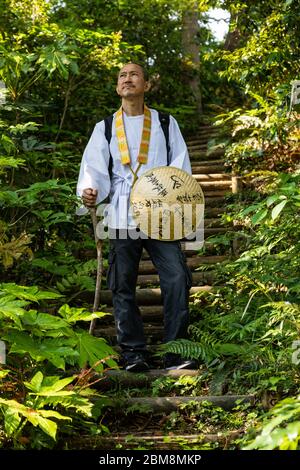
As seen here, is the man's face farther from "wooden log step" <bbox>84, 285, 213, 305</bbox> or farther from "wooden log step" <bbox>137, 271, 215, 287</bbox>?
"wooden log step" <bbox>137, 271, 215, 287</bbox>

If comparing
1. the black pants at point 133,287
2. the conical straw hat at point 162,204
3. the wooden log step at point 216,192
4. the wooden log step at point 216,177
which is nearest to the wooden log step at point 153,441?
the black pants at point 133,287

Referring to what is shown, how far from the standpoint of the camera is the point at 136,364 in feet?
15.2

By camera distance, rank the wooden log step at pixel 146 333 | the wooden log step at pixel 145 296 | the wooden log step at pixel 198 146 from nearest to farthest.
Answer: the wooden log step at pixel 146 333
the wooden log step at pixel 145 296
the wooden log step at pixel 198 146

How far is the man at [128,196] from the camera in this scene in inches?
186

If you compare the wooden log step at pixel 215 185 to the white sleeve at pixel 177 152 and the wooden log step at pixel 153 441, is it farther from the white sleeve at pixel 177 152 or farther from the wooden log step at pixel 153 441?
the wooden log step at pixel 153 441

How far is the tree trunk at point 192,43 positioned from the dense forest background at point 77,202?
822 mm

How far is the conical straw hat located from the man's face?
58 cm

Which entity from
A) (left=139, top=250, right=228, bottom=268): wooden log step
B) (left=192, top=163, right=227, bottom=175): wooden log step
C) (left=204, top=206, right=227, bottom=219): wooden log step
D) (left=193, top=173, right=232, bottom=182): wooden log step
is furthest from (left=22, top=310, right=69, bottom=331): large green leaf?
(left=192, top=163, right=227, bottom=175): wooden log step

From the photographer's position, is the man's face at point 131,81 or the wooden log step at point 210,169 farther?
the wooden log step at point 210,169

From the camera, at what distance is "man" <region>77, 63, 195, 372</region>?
15.5 ft

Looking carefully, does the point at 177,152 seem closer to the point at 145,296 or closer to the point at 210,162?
the point at 145,296

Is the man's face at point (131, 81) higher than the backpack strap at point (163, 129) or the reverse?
higher

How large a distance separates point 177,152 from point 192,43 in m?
7.98

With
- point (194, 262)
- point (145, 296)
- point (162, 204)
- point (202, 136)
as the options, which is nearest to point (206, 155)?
point (202, 136)
